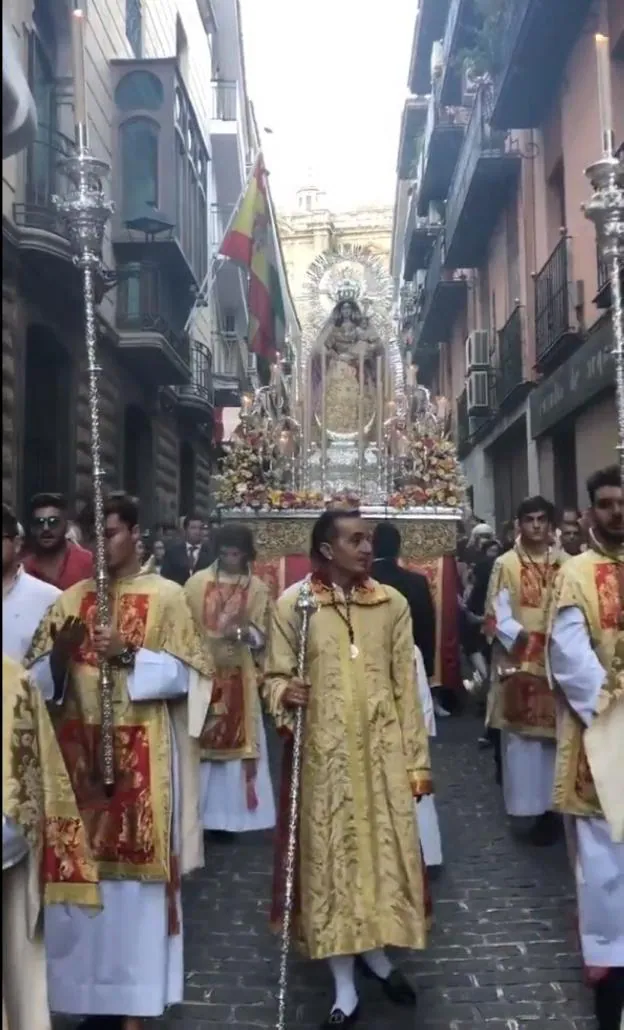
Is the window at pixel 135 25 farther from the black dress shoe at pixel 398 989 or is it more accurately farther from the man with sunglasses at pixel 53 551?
the black dress shoe at pixel 398 989

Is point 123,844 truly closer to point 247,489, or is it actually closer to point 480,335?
point 247,489

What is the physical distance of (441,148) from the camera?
21609 mm

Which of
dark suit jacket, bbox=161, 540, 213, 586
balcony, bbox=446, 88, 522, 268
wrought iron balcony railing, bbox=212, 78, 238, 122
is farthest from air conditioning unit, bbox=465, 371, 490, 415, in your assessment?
wrought iron balcony railing, bbox=212, 78, 238, 122

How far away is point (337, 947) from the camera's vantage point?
3.65 metres

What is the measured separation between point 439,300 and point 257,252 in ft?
30.7

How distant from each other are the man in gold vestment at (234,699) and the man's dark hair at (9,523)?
317 centimetres

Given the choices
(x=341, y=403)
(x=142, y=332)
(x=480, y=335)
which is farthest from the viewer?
(x=480, y=335)

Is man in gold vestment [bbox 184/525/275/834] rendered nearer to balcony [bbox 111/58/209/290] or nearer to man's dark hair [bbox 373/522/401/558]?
man's dark hair [bbox 373/522/401/558]

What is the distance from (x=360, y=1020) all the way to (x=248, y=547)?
327cm

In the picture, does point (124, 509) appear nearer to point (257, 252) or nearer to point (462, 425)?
point (257, 252)

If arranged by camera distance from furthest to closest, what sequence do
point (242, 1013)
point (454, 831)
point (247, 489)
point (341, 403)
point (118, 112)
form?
point (118, 112), point (341, 403), point (247, 489), point (454, 831), point (242, 1013)

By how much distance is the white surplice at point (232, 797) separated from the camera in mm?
6293

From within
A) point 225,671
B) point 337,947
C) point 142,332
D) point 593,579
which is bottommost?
point 337,947

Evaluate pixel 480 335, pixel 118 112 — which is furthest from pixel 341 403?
pixel 118 112
